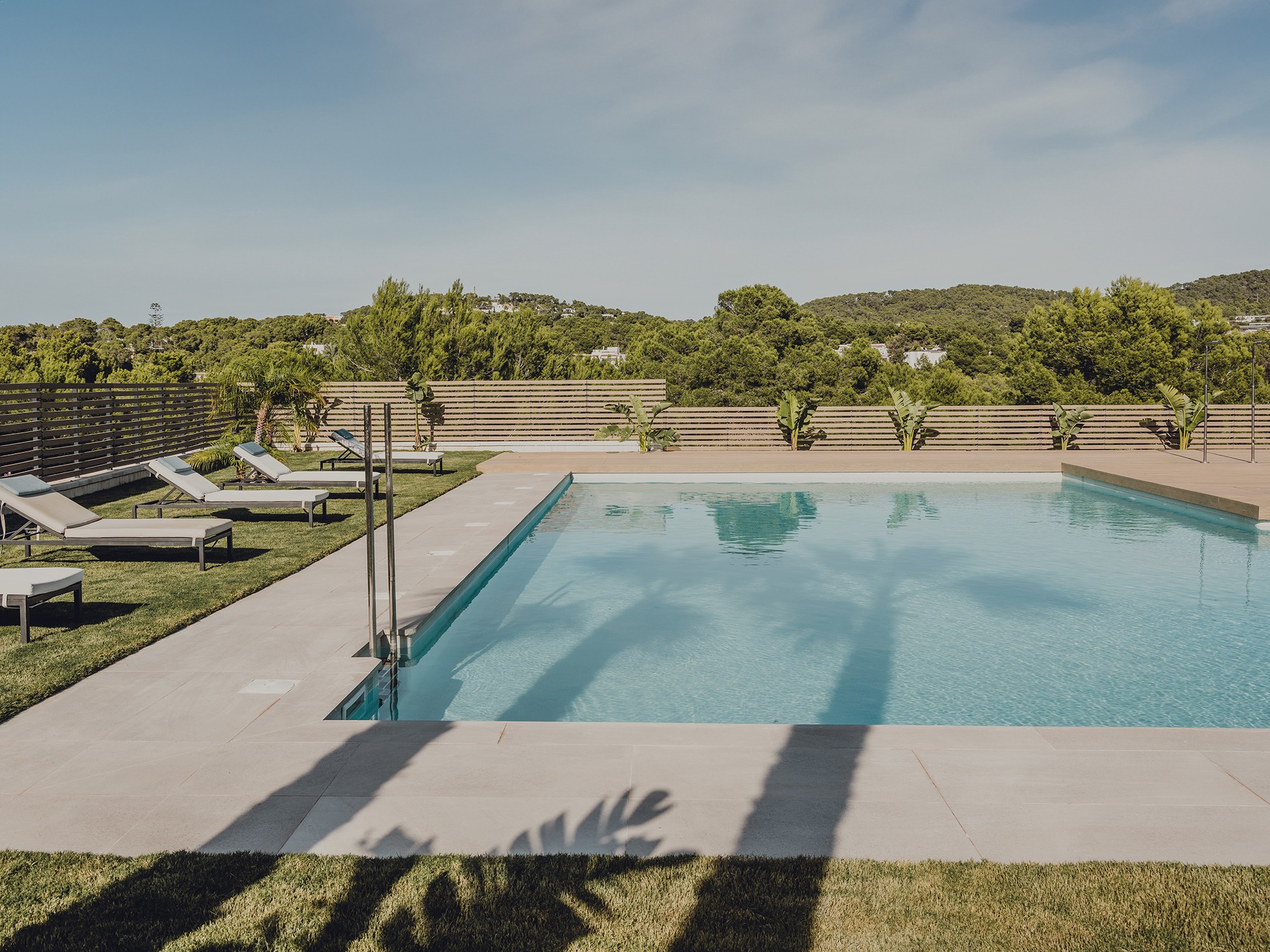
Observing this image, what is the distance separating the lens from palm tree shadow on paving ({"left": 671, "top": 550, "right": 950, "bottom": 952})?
2463mm

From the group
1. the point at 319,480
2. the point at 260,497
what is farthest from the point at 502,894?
the point at 319,480

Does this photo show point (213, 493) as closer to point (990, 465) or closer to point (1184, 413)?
point (990, 465)

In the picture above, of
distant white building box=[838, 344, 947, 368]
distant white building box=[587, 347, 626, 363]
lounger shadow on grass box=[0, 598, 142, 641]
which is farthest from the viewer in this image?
distant white building box=[587, 347, 626, 363]

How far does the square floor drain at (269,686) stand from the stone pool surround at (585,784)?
21 millimetres

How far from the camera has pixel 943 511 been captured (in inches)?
484

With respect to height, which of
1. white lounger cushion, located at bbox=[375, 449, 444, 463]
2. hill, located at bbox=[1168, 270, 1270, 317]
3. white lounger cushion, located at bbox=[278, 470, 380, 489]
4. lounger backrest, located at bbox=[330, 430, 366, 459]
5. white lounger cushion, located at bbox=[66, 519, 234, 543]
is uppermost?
hill, located at bbox=[1168, 270, 1270, 317]

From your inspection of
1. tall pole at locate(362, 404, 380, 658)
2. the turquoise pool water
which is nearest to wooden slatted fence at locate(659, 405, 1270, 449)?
the turquoise pool water

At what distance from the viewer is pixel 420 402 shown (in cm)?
1955

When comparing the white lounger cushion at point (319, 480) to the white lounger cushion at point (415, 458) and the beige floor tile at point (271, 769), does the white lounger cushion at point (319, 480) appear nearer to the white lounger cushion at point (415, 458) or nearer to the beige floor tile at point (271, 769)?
the white lounger cushion at point (415, 458)

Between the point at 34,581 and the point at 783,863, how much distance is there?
187 inches

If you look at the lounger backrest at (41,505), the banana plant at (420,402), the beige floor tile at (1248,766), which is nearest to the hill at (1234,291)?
the banana plant at (420,402)

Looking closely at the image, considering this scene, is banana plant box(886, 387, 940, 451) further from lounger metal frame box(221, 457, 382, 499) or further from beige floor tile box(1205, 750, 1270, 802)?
beige floor tile box(1205, 750, 1270, 802)

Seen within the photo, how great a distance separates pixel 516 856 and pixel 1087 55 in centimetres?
2015

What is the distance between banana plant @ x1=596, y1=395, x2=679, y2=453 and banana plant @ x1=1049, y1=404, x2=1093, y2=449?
7.93m
